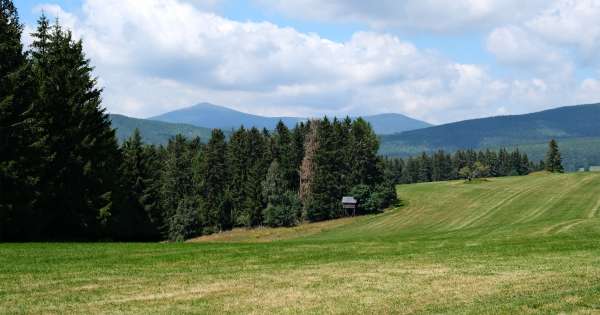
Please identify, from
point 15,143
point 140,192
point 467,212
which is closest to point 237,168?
point 140,192

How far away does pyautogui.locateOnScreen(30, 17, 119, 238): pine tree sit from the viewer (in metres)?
38.1

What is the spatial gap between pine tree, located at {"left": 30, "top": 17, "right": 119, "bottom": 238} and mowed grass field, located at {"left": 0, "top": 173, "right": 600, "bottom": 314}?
407 inches

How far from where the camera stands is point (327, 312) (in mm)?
14367

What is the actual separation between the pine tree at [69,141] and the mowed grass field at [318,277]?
33.9 ft

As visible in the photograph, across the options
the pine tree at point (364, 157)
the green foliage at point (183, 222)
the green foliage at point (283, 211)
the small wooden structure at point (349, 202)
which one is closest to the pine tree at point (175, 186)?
the green foliage at point (183, 222)

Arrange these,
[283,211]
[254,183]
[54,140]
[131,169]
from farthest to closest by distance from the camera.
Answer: [254,183]
[283,211]
[131,169]
[54,140]

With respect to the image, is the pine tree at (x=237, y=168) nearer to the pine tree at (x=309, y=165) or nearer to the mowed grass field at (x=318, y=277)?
the pine tree at (x=309, y=165)

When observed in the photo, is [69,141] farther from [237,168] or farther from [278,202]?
[237,168]

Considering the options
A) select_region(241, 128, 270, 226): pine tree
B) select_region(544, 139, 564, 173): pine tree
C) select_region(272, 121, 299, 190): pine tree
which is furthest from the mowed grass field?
select_region(544, 139, 564, 173): pine tree

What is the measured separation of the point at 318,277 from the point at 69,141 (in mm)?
25958

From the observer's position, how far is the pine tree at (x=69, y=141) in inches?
1501

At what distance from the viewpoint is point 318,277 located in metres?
19.8

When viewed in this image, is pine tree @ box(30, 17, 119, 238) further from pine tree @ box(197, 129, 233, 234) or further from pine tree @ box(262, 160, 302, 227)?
pine tree @ box(197, 129, 233, 234)

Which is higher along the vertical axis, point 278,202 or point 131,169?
point 131,169
